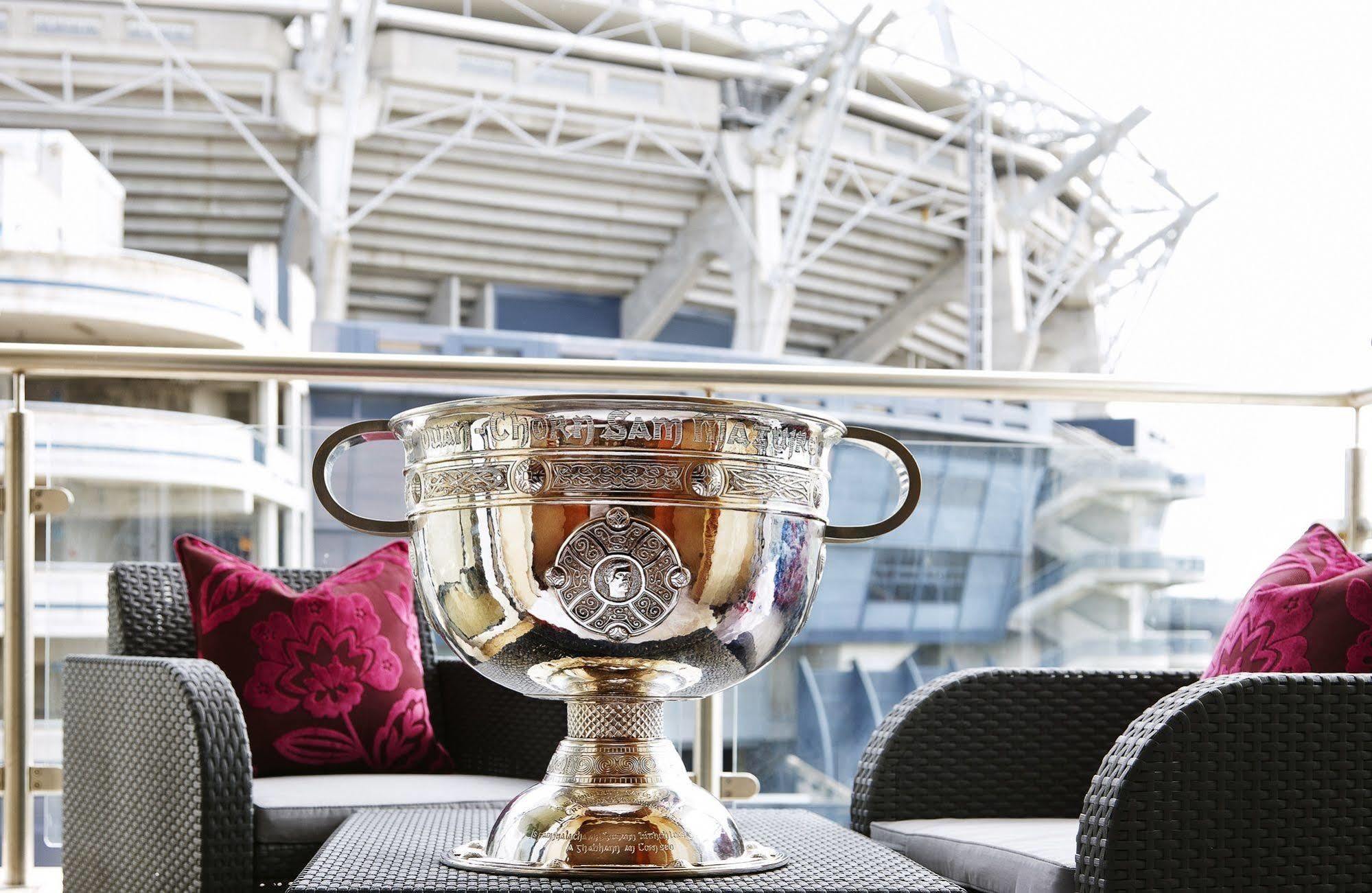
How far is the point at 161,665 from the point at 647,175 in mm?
13972

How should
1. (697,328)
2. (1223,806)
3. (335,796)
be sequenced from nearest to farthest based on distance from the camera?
(1223,806) → (335,796) → (697,328)

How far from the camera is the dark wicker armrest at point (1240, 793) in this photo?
1004 mm

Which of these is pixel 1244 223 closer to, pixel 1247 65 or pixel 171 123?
pixel 1247 65

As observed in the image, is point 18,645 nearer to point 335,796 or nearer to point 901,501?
point 335,796

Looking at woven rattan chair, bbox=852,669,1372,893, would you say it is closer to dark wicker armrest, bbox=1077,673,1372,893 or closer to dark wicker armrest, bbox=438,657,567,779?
dark wicker armrest, bbox=1077,673,1372,893

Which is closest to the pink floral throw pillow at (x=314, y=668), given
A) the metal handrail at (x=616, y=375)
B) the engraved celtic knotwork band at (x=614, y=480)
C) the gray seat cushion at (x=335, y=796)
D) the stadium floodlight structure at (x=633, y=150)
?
the gray seat cushion at (x=335, y=796)

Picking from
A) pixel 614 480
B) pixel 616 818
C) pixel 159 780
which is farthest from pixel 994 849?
pixel 159 780

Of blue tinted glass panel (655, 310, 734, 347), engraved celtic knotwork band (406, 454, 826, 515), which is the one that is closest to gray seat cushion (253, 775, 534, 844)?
engraved celtic knotwork band (406, 454, 826, 515)

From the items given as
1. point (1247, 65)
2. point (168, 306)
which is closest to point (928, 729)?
point (168, 306)

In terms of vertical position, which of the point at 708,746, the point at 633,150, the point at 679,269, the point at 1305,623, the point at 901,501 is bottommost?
the point at 708,746

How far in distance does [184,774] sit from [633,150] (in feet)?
43.7

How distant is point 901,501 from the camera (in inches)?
46.1

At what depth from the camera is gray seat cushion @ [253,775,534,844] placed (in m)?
1.30

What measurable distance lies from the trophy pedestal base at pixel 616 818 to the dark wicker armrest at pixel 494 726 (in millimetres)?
569
